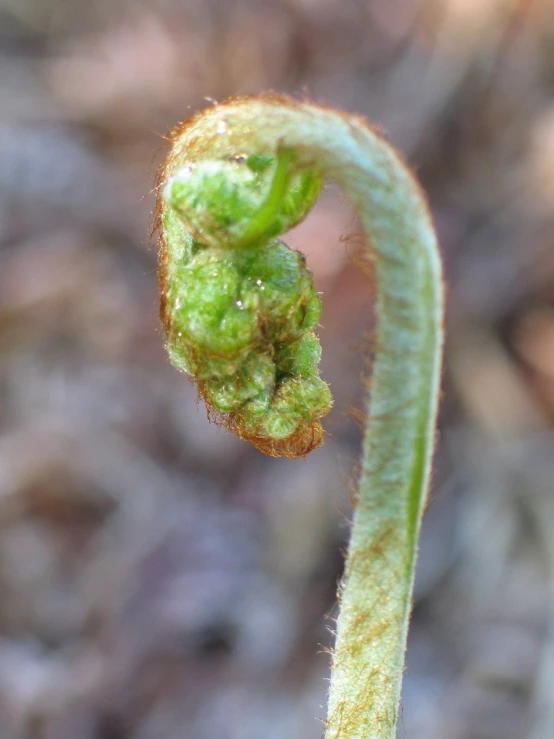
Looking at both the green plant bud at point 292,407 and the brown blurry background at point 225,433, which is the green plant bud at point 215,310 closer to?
the green plant bud at point 292,407

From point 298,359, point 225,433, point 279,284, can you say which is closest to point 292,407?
point 298,359

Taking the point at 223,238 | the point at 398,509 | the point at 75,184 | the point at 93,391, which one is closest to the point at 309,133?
the point at 223,238

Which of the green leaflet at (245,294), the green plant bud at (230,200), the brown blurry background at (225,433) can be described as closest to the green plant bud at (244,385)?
the green leaflet at (245,294)

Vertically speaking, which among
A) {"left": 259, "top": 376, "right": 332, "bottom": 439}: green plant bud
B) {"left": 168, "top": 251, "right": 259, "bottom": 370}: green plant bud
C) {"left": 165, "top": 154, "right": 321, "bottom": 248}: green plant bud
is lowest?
{"left": 259, "top": 376, "right": 332, "bottom": 439}: green plant bud

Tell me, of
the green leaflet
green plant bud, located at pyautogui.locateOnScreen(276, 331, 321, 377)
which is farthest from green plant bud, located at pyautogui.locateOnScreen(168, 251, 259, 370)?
green plant bud, located at pyautogui.locateOnScreen(276, 331, 321, 377)

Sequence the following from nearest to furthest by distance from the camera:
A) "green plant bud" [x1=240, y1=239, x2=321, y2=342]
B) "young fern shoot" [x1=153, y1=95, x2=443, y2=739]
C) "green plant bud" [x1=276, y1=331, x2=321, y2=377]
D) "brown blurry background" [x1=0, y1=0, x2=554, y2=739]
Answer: "young fern shoot" [x1=153, y1=95, x2=443, y2=739], "green plant bud" [x1=240, y1=239, x2=321, y2=342], "green plant bud" [x1=276, y1=331, x2=321, y2=377], "brown blurry background" [x1=0, y1=0, x2=554, y2=739]

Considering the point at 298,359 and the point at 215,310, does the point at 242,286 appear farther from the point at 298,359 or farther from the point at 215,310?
the point at 298,359

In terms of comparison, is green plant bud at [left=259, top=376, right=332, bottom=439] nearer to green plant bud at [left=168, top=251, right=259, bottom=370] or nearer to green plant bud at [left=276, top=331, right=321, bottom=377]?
green plant bud at [left=276, top=331, right=321, bottom=377]

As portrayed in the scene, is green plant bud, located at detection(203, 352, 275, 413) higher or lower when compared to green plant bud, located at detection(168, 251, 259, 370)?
lower
